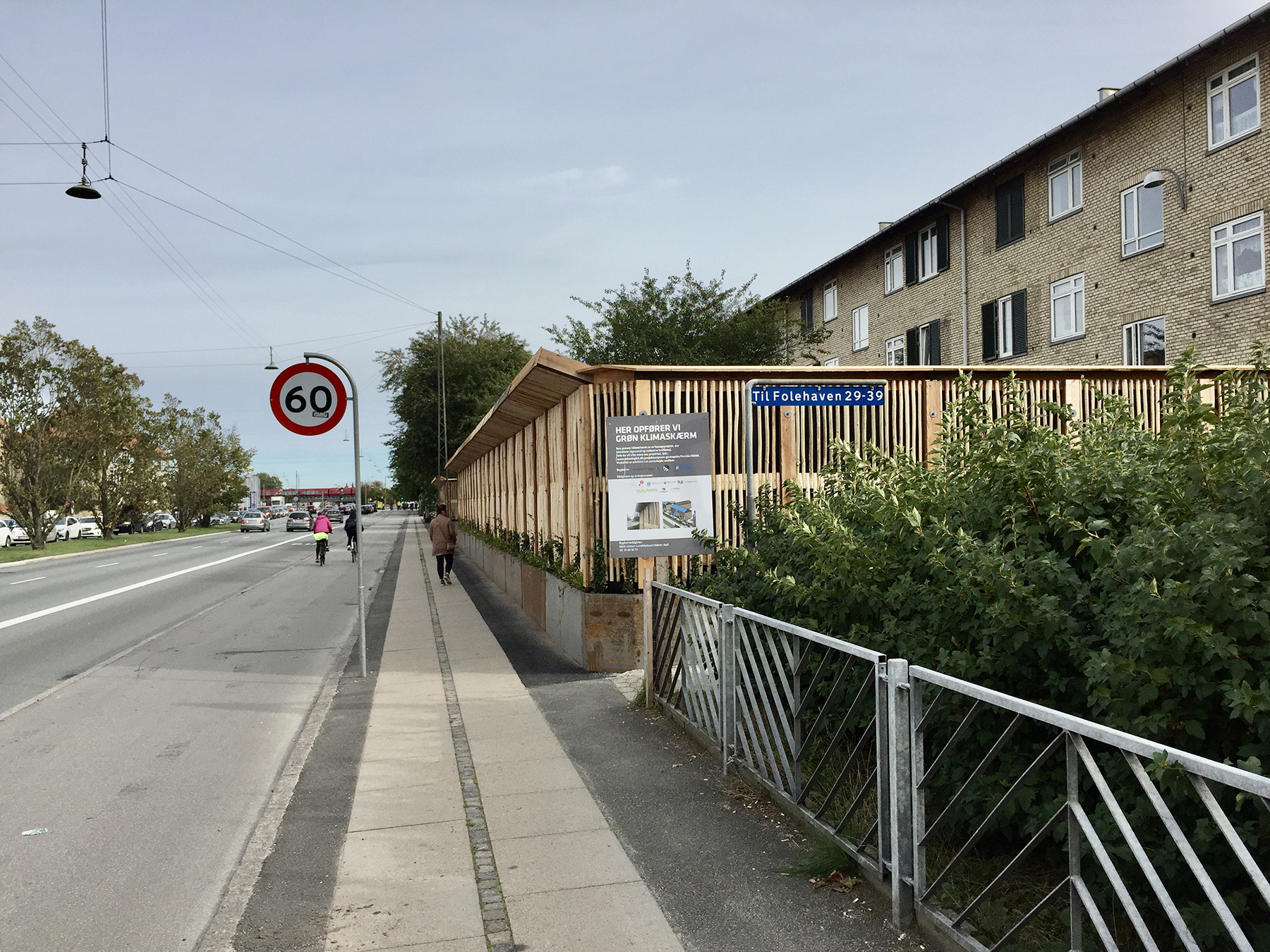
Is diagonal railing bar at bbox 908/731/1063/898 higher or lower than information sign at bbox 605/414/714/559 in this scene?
lower

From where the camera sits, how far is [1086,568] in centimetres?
435

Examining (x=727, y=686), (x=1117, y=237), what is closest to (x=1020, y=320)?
(x=1117, y=237)

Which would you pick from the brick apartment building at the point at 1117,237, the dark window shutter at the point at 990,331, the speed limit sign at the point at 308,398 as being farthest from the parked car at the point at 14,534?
the speed limit sign at the point at 308,398

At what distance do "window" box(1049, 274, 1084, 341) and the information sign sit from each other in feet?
60.6

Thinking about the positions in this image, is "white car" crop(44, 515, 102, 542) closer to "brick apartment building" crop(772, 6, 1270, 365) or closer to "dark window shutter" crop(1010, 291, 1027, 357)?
"brick apartment building" crop(772, 6, 1270, 365)

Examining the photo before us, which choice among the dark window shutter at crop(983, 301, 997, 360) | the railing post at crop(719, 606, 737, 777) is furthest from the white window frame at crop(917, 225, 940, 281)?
the railing post at crop(719, 606, 737, 777)

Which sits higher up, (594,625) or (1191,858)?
(1191,858)

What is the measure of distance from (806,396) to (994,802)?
5.67m

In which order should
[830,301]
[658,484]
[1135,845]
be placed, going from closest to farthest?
[1135,845] < [658,484] < [830,301]

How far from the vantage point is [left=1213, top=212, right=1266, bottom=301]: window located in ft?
64.6

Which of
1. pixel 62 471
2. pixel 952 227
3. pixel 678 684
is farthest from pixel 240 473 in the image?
pixel 678 684

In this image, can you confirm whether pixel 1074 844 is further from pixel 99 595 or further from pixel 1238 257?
pixel 1238 257

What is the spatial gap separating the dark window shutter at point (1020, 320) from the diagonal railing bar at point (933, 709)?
81.9 ft

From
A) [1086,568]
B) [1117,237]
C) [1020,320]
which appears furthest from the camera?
[1020,320]
